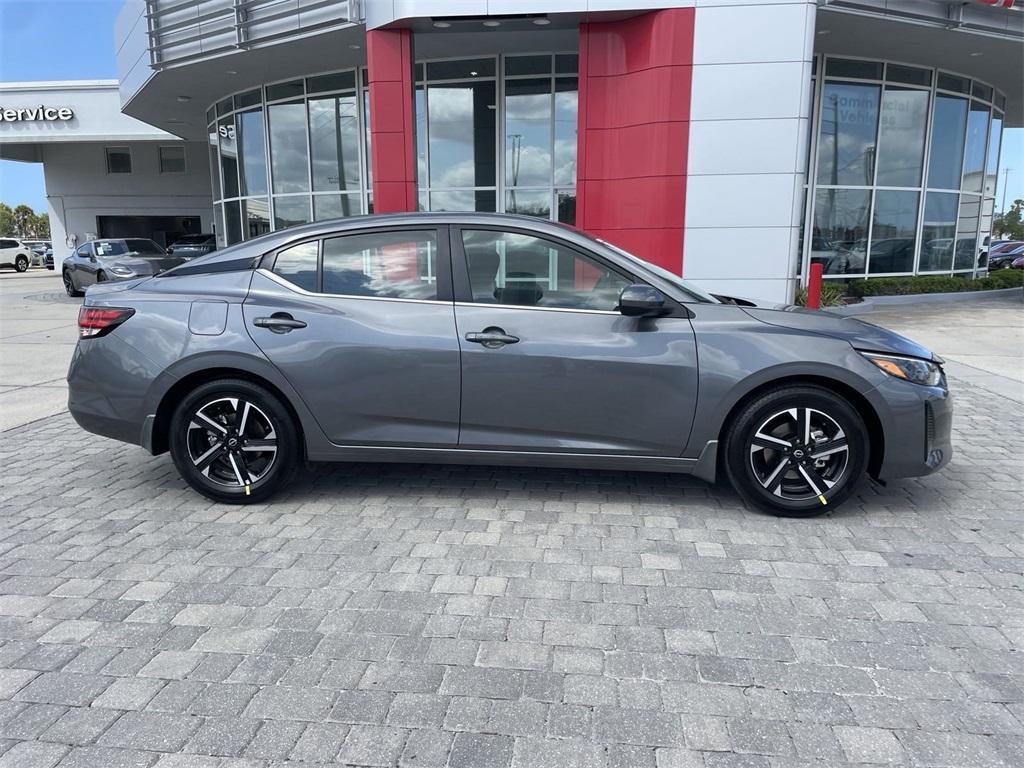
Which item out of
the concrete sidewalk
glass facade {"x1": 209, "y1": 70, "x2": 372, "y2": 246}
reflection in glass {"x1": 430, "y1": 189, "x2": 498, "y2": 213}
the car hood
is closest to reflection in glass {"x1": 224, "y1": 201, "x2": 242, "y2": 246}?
glass facade {"x1": 209, "y1": 70, "x2": 372, "y2": 246}

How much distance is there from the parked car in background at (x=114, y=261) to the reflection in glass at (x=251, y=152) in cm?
278

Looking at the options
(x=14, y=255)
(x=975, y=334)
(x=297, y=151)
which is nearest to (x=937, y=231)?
(x=975, y=334)

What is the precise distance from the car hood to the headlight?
33mm

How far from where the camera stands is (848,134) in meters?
15.8

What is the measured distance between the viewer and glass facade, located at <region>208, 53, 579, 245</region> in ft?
48.5

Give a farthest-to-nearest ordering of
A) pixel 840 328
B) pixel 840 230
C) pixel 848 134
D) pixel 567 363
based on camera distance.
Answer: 1. pixel 840 230
2. pixel 848 134
3. pixel 840 328
4. pixel 567 363

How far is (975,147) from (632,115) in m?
12.3

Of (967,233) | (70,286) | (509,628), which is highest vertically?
(967,233)

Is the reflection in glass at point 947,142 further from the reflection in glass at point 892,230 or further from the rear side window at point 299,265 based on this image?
the rear side window at point 299,265

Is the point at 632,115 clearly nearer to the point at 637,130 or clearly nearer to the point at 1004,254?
the point at 637,130

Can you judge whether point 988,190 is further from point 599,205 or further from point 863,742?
point 863,742

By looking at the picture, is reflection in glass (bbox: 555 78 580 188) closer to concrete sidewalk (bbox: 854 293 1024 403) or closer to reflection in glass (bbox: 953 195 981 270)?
concrete sidewalk (bbox: 854 293 1024 403)

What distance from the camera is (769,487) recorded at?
399 cm

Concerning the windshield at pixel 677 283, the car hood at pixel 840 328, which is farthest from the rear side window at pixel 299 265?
the car hood at pixel 840 328
